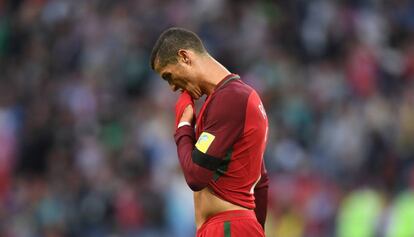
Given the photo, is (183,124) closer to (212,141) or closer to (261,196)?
(212,141)

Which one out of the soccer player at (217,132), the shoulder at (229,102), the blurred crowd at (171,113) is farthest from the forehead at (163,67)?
the blurred crowd at (171,113)

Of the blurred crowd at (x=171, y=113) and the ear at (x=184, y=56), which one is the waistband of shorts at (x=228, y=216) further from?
the blurred crowd at (x=171, y=113)

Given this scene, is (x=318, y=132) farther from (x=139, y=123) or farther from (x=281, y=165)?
(x=139, y=123)

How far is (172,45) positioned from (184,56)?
0.08 meters

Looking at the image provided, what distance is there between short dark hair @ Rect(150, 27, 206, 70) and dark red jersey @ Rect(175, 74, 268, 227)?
26 centimetres

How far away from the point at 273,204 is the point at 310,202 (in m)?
0.38

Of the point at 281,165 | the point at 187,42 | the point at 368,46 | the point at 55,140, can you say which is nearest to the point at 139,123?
the point at 55,140

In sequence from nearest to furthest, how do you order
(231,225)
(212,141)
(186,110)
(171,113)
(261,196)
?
(212,141), (231,225), (186,110), (261,196), (171,113)

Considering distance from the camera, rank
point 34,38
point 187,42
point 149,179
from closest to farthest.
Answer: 1. point 187,42
2. point 149,179
3. point 34,38

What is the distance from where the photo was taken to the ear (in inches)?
237

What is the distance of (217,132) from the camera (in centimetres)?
583

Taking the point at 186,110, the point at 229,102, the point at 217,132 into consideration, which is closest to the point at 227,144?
the point at 217,132

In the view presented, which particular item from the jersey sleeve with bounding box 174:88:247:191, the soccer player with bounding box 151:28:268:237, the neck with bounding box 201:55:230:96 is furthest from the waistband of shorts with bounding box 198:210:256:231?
the neck with bounding box 201:55:230:96

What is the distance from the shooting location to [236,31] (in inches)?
606
